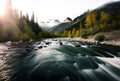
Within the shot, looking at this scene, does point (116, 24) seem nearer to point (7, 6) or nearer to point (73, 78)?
point (7, 6)

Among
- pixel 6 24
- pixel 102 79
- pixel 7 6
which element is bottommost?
pixel 102 79

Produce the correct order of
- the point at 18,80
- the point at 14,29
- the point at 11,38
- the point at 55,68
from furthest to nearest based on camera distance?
the point at 14,29, the point at 11,38, the point at 55,68, the point at 18,80

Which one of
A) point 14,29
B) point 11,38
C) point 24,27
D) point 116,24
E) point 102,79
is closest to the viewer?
point 102,79

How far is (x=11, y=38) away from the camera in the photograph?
89.8 m

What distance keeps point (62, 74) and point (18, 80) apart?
5366mm

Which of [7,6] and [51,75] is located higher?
[7,6]

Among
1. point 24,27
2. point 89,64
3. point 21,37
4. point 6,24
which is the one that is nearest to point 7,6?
point 24,27

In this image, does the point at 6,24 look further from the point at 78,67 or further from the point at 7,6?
the point at 78,67

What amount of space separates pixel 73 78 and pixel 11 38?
245 feet

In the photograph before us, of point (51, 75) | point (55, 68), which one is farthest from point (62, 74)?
point (55, 68)

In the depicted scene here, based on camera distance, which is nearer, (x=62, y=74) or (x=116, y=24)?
(x=62, y=74)

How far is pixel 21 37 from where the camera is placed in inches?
3861

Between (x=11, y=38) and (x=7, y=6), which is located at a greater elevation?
(x=7, y=6)

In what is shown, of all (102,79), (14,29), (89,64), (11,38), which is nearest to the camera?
(102,79)
